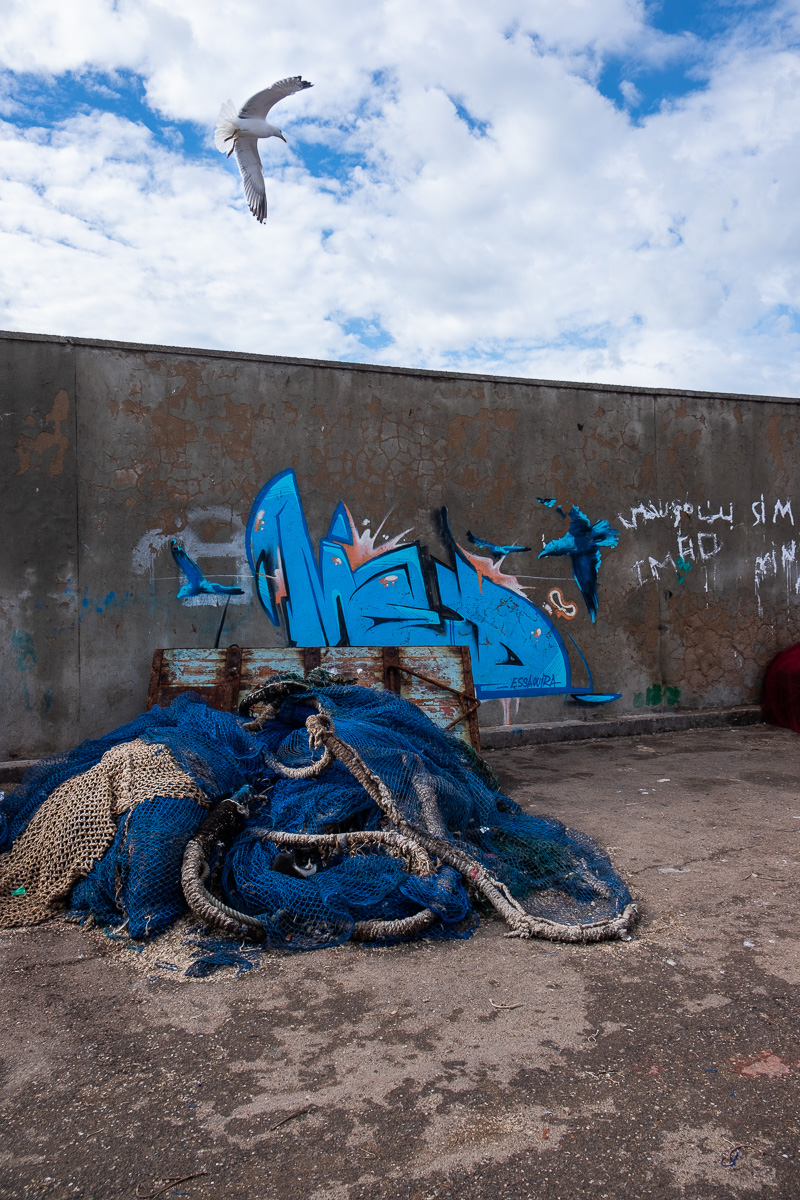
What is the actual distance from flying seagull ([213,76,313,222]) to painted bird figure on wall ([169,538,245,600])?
9.30ft

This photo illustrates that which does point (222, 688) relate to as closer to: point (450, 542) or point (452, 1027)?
point (450, 542)

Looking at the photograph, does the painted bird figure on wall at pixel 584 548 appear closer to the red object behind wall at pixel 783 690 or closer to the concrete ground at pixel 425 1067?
the red object behind wall at pixel 783 690

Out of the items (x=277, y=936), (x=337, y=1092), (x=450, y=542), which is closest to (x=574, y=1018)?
(x=337, y=1092)

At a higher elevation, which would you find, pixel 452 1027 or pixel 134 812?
pixel 134 812

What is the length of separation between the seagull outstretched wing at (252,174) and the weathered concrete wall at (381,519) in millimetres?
1269

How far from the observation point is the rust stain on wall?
18.9 feet

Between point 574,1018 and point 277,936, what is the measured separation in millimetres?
1201

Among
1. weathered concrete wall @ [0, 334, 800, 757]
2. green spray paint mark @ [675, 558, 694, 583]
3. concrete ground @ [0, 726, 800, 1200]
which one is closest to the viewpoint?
concrete ground @ [0, 726, 800, 1200]

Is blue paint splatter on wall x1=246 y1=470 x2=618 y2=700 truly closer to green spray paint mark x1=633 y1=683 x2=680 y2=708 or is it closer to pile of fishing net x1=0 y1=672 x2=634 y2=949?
green spray paint mark x1=633 y1=683 x2=680 y2=708

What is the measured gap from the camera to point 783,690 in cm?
791

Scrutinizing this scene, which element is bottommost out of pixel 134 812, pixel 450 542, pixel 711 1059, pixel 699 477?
pixel 711 1059

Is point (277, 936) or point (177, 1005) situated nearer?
point (177, 1005)

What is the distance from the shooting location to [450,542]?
6.98 metres

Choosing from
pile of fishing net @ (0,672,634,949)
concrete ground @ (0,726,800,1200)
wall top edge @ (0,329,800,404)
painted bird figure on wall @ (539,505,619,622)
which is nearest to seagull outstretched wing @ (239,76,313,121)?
wall top edge @ (0,329,800,404)
